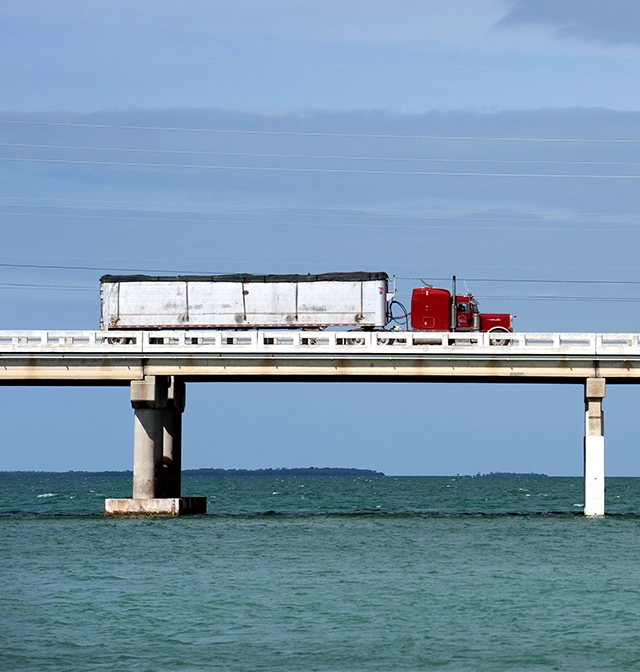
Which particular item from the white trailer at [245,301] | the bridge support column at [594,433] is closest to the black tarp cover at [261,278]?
the white trailer at [245,301]

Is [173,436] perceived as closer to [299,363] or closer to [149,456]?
[149,456]

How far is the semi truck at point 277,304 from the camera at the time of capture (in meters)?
54.8

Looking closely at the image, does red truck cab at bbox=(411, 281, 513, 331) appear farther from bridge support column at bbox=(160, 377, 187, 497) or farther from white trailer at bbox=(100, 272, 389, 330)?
bridge support column at bbox=(160, 377, 187, 497)

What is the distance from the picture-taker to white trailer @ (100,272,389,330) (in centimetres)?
5497

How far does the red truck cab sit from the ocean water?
33.2ft

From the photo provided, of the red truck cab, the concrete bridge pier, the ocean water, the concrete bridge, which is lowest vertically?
the ocean water

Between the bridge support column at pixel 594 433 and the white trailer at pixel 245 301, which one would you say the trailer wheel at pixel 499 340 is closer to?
the bridge support column at pixel 594 433

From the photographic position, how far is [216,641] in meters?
24.2

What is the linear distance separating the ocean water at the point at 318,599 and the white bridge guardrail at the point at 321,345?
6813 mm

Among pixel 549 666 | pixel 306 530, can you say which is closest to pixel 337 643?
pixel 549 666

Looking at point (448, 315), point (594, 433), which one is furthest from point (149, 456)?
point (594, 433)

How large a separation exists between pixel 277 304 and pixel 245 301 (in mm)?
1392

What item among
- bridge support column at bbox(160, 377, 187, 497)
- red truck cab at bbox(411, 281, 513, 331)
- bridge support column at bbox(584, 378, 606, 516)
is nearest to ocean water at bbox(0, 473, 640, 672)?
bridge support column at bbox(584, 378, 606, 516)

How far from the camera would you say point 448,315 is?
2156 inches
